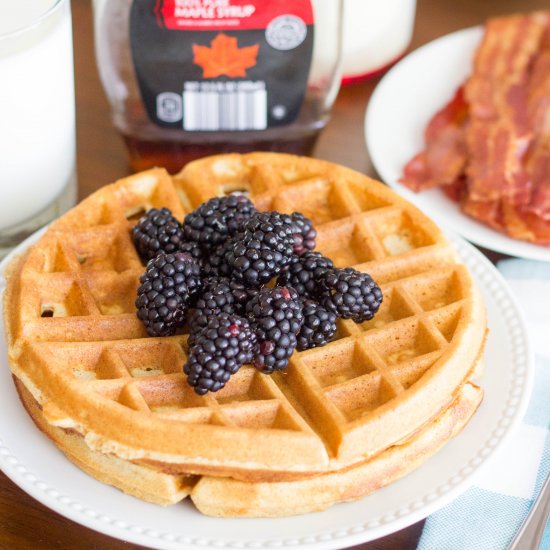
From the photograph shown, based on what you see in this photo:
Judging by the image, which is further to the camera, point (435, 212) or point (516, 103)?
point (516, 103)

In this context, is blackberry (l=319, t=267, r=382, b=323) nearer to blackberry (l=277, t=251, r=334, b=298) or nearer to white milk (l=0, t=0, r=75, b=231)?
blackberry (l=277, t=251, r=334, b=298)

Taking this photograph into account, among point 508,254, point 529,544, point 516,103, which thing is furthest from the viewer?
point 516,103

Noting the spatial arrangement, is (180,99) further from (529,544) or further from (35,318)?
(529,544)

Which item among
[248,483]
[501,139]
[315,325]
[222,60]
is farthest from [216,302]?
[501,139]

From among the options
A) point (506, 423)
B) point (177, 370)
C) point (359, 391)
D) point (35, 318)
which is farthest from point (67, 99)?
point (506, 423)

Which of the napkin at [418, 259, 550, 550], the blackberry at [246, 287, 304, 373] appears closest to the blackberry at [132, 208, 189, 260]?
the blackberry at [246, 287, 304, 373]

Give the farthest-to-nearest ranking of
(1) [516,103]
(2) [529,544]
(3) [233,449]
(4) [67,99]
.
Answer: (1) [516,103] → (4) [67,99] → (2) [529,544] → (3) [233,449]

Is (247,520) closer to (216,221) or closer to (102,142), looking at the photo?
(216,221)

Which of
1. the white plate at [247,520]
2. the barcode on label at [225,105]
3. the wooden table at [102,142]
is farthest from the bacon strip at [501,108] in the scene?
the white plate at [247,520]
